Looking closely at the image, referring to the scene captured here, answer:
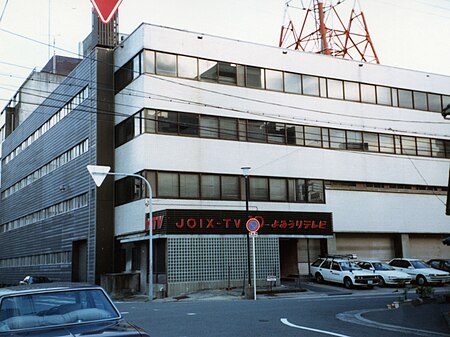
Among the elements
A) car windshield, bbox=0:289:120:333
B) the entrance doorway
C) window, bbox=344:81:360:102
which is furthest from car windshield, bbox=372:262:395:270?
car windshield, bbox=0:289:120:333

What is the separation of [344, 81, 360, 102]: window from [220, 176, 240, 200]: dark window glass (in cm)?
1090

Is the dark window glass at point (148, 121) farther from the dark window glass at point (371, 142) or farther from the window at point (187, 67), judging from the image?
the dark window glass at point (371, 142)

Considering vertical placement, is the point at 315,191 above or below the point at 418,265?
above

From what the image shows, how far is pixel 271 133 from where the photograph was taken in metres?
36.8

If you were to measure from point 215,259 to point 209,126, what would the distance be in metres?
8.49

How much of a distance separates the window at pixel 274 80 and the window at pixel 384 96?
8050 mm

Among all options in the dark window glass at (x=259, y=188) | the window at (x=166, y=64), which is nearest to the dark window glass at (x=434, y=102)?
the dark window glass at (x=259, y=188)

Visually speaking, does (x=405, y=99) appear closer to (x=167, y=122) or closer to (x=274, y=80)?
(x=274, y=80)

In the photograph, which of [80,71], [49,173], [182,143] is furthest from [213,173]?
[49,173]

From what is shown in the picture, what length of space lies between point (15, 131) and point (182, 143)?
30823mm

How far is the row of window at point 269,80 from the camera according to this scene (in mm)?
34281

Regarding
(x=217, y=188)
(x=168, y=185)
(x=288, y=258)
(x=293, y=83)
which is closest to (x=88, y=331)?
(x=168, y=185)

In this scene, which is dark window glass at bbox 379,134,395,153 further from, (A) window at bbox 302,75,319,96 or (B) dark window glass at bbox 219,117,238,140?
(B) dark window glass at bbox 219,117,238,140

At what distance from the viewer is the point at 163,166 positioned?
32.9 metres
